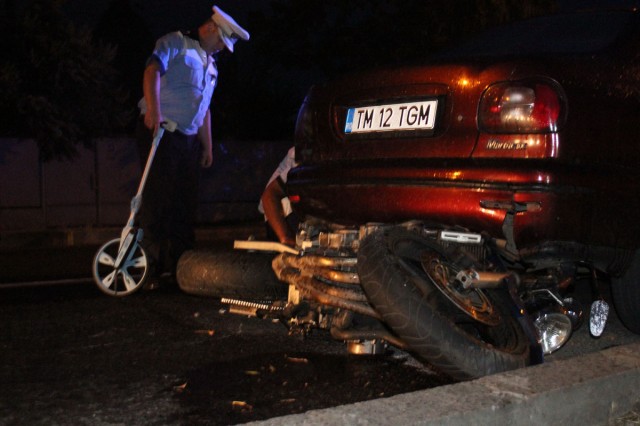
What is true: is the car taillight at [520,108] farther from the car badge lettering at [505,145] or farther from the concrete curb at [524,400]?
the concrete curb at [524,400]

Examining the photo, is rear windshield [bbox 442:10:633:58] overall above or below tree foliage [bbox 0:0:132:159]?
below

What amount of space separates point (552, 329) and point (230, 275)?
69.5 inches

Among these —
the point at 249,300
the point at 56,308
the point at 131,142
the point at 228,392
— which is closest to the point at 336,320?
the point at 228,392

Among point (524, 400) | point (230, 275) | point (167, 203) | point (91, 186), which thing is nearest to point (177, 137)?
point (167, 203)

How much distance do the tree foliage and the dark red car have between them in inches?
422

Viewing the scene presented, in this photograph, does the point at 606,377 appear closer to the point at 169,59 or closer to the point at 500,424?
the point at 500,424

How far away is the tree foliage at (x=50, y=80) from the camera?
1409cm

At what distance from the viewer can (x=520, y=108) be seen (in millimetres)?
3711

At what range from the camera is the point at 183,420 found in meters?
3.38

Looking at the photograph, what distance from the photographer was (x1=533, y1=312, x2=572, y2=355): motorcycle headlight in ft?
13.1

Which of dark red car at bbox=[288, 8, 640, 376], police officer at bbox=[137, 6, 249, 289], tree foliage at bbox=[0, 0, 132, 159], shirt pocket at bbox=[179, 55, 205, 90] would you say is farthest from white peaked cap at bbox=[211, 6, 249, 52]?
tree foliage at bbox=[0, 0, 132, 159]

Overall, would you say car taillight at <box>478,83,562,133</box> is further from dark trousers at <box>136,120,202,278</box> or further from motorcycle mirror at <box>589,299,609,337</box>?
dark trousers at <box>136,120,202,278</box>

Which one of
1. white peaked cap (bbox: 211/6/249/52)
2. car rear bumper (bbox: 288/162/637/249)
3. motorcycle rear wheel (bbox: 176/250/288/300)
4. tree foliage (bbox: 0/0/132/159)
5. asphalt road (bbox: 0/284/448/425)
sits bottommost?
asphalt road (bbox: 0/284/448/425)

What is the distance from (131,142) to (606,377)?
12428 millimetres
